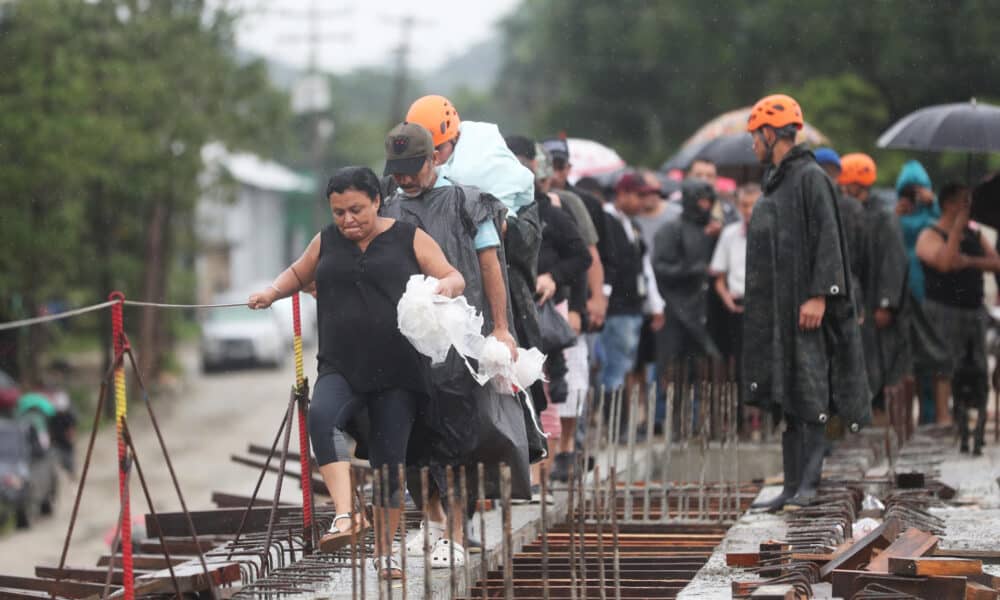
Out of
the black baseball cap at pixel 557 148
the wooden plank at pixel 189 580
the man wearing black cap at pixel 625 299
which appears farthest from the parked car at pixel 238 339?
the wooden plank at pixel 189 580

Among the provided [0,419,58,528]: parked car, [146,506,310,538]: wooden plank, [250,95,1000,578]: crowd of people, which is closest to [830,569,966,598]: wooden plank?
[250,95,1000,578]: crowd of people

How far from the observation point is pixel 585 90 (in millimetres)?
45562

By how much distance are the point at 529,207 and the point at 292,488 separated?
9254 millimetres

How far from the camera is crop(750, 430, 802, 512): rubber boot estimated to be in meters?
8.09

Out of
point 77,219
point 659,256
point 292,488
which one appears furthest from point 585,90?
point 659,256

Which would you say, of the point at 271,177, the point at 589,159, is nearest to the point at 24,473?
the point at 589,159

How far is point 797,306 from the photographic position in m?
7.97

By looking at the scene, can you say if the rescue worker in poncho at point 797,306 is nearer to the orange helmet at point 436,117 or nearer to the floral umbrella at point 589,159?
the orange helmet at point 436,117

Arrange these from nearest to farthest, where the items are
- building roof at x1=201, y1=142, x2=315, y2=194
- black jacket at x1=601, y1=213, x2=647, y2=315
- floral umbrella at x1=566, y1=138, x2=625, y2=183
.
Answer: black jacket at x1=601, y1=213, x2=647, y2=315 < floral umbrella at x1=566, y1=138, x2=625, y2=183 < building roof at x1=201, y1=142, x2=315, y2=194

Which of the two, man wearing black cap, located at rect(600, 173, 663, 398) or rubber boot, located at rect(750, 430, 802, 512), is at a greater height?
man wearing black cap, located at rect(600, 173, 663, 398)

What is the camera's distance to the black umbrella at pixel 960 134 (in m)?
10.5

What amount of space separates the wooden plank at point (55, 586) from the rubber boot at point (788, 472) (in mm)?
3222

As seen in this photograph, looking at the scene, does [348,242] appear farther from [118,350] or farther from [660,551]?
[660,551]

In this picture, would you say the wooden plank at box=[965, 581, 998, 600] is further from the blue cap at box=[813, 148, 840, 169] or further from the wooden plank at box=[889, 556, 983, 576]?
the blue cap at box=[813, 148, 840, 169]
